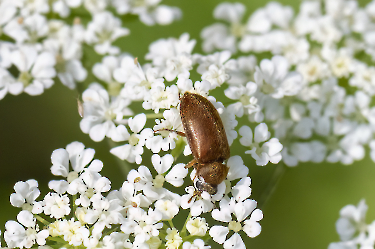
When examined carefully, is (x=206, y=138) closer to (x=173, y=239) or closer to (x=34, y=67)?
(x=173, y=239)

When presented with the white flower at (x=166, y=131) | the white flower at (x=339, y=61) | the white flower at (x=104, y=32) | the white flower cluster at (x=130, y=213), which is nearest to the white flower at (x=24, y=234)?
the white flower cluster at (x=130, y=213)

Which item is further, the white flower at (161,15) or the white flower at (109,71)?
the white flower at (161,15)

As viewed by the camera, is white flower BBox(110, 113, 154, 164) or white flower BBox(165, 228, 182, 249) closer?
white flower BBox(165, 228, 182, 249)

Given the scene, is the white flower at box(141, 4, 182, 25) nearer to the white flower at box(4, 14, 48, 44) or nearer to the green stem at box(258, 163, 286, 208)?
the white flower at box(4, 14, 48, 44)

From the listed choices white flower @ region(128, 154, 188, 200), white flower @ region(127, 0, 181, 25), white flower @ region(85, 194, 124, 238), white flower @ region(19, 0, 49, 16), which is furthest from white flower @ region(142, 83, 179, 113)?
white flower @ region(19, 0, 49, 16)

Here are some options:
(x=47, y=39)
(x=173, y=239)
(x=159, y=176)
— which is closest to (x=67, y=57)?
(x=47, y=39)

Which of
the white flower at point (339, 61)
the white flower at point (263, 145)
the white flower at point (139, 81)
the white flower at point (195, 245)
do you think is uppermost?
the white flower at point (339, 61)

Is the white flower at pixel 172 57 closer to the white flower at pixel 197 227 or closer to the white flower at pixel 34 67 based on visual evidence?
the white flower at pixel 34 67
